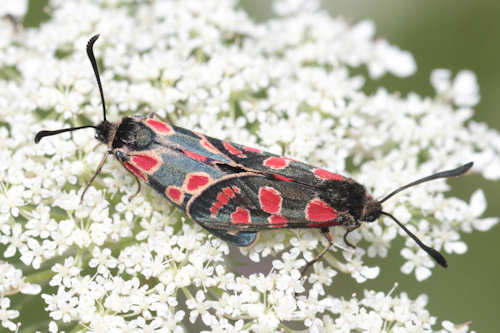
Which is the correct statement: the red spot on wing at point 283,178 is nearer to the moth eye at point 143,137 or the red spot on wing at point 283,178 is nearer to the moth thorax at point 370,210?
the moth thorax at point 370,210

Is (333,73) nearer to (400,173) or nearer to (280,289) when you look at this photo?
A: (400,173)

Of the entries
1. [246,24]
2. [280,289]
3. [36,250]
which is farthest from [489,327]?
[36,250]

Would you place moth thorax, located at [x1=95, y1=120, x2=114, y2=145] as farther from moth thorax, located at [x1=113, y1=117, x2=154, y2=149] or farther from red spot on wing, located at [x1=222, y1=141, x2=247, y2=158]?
red spot on wing, located at [x1=222, y1=141, x2=247, y2=158]

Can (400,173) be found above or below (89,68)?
above

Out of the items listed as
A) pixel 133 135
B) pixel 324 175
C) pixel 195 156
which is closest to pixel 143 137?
pixel 133 135

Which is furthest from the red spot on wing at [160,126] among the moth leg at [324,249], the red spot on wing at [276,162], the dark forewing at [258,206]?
the moth leg at [324,249]

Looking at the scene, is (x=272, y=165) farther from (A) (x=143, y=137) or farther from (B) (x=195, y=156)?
(A) (x=143, y=137)

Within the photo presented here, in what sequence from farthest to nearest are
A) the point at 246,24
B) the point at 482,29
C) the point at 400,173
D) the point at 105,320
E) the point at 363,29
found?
the point at 482,29 < the point at 363,29 < the point at 246,24 < the point at 400,173 < the point at 105,320
